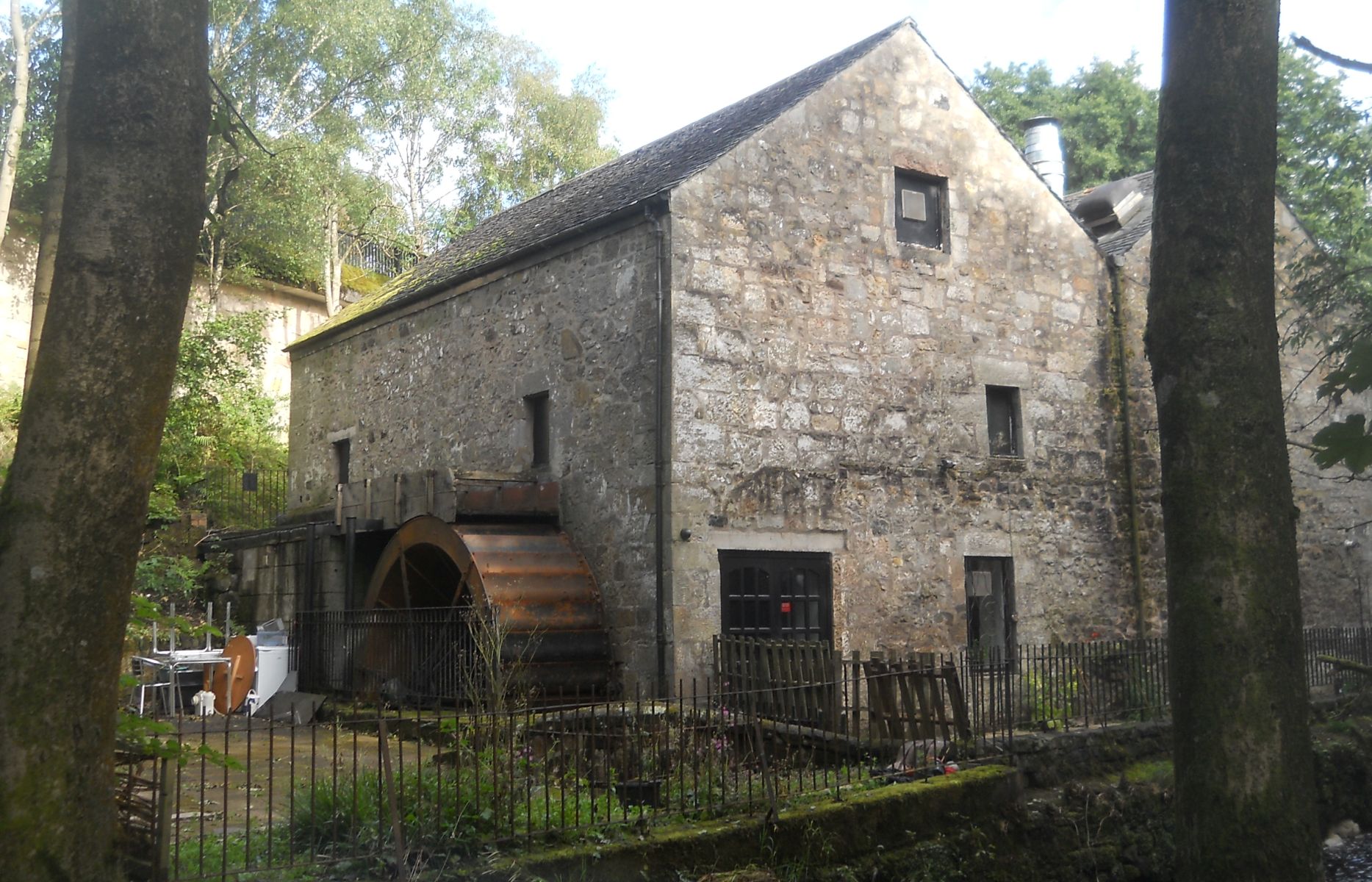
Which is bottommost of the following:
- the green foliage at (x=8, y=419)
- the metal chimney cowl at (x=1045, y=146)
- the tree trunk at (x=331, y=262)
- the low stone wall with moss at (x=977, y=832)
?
the low stone wall with moss at (x=977, y=832)

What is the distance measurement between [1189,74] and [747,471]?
7.19m

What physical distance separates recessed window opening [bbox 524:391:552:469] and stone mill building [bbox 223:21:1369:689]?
38 mm

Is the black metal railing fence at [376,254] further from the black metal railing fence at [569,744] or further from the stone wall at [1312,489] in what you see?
the stone wall at [1312,489]

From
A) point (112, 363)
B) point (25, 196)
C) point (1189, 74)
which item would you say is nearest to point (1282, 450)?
point (1189, 74)

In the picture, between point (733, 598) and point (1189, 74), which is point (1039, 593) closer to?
point (733, 598)

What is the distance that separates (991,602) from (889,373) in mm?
2753

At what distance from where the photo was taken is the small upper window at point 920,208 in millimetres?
13258

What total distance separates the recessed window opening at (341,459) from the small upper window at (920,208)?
818cm

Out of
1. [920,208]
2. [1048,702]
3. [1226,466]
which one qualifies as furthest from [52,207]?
[920,208]

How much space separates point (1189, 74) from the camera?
4.73 metres

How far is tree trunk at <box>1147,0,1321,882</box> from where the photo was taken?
4309mm

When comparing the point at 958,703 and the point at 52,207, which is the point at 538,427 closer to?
the point at 958,703

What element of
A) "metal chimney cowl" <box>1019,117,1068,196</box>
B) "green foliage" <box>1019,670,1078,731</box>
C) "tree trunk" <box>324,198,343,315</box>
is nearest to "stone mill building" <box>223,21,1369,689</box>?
"green foliage" <box>1019,670,1078,731</box>

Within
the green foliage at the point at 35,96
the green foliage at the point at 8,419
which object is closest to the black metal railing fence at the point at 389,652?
the green foliage at the point at 8,419
